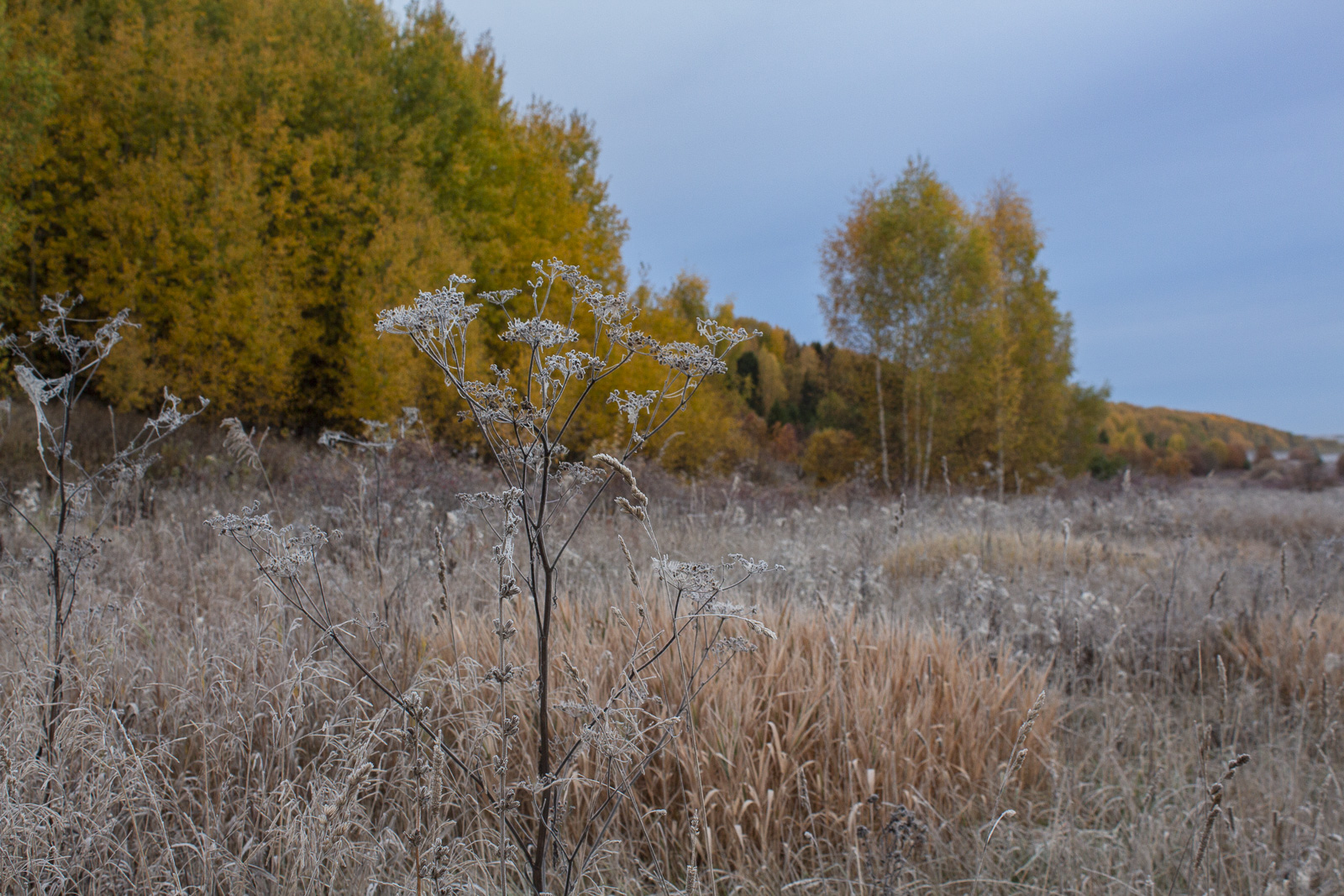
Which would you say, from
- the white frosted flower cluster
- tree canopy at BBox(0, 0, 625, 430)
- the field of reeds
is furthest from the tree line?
the white frosted flower cluster

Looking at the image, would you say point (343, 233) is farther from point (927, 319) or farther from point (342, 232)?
point (927, 319)

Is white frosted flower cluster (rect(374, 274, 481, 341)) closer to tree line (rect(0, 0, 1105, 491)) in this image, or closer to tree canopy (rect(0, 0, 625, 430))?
tree line (rect(0, 0, 1105, 491))

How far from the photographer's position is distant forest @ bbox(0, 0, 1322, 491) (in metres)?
12.3

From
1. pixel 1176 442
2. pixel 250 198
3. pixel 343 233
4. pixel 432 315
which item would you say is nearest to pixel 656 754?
pixel 432 315

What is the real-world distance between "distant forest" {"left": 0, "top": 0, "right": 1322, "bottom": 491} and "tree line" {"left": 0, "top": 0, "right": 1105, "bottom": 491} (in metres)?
0.07

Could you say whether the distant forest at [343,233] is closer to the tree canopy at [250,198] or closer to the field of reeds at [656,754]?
the tree canopy at [250,198]

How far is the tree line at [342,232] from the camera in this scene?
40.4 feet

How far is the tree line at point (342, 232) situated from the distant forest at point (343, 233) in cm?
7

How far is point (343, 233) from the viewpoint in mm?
15352

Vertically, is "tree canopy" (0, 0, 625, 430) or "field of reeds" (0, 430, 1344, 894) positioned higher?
"tree canopy" (0, 0, 625, 430)

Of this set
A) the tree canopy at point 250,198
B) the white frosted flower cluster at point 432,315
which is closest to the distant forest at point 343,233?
the tree canopy at point 250,198

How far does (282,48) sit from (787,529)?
1661 centimetres

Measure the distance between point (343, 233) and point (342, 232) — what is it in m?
0.07

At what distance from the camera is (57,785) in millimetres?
1978
